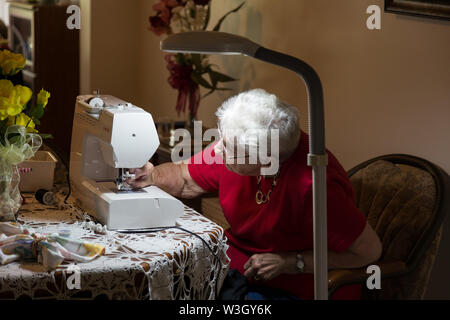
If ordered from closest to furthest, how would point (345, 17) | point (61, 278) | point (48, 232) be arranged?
1. point (61, 278)
2. point (48, 232)
3. point (345, 17)

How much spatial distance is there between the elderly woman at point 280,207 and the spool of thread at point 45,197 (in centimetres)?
27

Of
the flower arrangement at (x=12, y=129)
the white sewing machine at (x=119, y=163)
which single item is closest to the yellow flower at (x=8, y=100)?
the flower arrangement at (x=12, y=129)

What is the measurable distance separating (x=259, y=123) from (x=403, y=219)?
0.62 metres

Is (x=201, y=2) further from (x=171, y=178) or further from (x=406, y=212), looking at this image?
(x=406, y=212)

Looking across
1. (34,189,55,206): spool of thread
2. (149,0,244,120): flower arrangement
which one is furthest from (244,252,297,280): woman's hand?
(149,0,244,120): flower arrangement

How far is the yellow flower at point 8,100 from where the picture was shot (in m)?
1.89

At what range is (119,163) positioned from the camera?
2016mm

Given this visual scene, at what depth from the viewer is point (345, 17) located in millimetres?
2826

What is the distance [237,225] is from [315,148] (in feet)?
3.06
